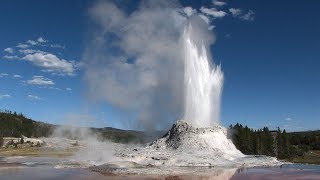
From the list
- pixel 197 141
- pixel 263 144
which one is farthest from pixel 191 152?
pixel 263 144

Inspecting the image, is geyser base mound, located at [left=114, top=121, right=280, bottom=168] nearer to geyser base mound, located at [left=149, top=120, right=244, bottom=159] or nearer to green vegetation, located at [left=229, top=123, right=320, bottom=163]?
geyser base mound, located at [left=149, top=120, right=244, bottom=159]

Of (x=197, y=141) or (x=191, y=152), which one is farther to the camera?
(x=197, y=141)

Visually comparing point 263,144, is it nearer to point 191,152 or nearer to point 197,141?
point 197,141

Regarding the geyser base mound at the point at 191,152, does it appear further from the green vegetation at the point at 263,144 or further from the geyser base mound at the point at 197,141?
the green vegetation at the point at 263,144

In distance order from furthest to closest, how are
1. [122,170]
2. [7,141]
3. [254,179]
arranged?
[7,141] → [122,170] → [254,179]

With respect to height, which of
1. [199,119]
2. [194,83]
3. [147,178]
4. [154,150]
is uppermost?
[194,83]

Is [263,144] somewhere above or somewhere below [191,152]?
above

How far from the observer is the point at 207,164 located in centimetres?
5066

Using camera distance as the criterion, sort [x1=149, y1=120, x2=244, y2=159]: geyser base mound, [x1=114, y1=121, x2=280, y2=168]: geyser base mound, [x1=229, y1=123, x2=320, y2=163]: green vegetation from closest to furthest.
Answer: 1. [x1=114, y1=121, x2=280, y2=168]: geyser base mound
2. [x1=149, y1=120, x2=244, y2=159]: geyser base mound
3. [x1=229, y1=123, x2=320, y2=163]: green vegetation

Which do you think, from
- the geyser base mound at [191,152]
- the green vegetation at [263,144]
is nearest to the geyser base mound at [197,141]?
the geyser base mound at [191,152]

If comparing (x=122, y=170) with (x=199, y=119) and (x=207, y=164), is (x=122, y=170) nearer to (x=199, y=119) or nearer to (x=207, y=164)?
(x=207, y=164)

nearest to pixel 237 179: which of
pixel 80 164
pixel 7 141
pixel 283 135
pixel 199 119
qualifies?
pixel 80 164

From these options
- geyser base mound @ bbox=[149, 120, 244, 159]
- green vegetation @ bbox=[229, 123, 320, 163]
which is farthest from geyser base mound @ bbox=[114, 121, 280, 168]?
green vegetation @ bbox=[229, 123, 320, 163]

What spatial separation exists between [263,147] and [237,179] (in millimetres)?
46289
